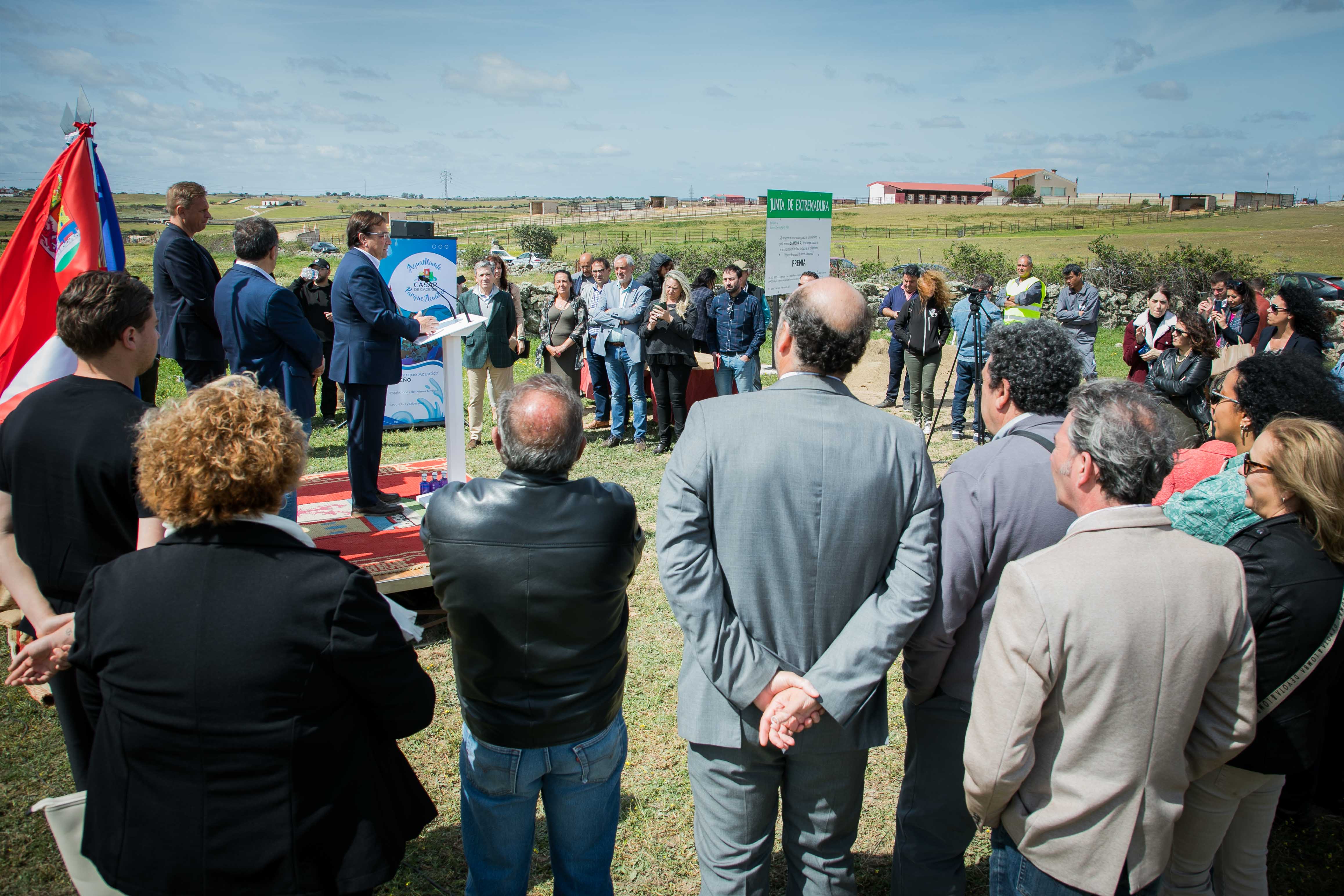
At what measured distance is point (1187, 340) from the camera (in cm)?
511

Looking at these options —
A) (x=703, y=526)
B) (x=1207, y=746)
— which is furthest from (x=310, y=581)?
(x=1207, y=746)

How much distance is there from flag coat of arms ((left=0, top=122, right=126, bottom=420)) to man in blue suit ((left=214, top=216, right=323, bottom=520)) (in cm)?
58

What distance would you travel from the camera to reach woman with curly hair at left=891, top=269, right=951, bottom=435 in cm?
854

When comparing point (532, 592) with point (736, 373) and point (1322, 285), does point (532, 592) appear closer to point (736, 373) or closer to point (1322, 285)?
point (736, 373)

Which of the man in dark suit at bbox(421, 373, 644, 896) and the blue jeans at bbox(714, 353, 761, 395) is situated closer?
the man in dark suit at bbox(421, 373, 644, 896)

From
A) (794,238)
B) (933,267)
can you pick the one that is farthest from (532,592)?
(933,267)

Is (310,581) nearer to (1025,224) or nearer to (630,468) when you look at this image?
(630,468)

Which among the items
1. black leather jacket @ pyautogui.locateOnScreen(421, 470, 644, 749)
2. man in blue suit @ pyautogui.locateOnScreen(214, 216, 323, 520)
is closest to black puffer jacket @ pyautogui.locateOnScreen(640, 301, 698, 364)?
man in blue suit @ pyautogui.locateOnScreen(214, 216, 323, 520)

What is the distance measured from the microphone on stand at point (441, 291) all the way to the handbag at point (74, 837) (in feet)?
16.9

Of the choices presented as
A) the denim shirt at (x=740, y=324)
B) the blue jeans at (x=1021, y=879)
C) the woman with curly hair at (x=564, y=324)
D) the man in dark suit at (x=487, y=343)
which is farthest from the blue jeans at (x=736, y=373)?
the blue jeans at (x=1021, y=879)

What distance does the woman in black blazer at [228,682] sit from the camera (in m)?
1.45

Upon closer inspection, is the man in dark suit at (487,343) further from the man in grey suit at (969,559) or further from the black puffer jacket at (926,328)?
the man in grey suit at (969,559)

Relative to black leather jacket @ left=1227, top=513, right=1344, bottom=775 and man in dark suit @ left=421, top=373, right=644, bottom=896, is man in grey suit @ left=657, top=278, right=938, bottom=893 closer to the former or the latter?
man in dark suit @ left=421, top=373, right=644, bottom=896

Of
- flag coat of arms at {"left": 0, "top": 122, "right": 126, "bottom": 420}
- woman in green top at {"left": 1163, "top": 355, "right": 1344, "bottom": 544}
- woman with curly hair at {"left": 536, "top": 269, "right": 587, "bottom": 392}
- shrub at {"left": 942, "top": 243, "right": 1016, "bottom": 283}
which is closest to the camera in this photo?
woman in green top at {"left": 1163, "top": 355, "right": 1344, "bottom": 544}
